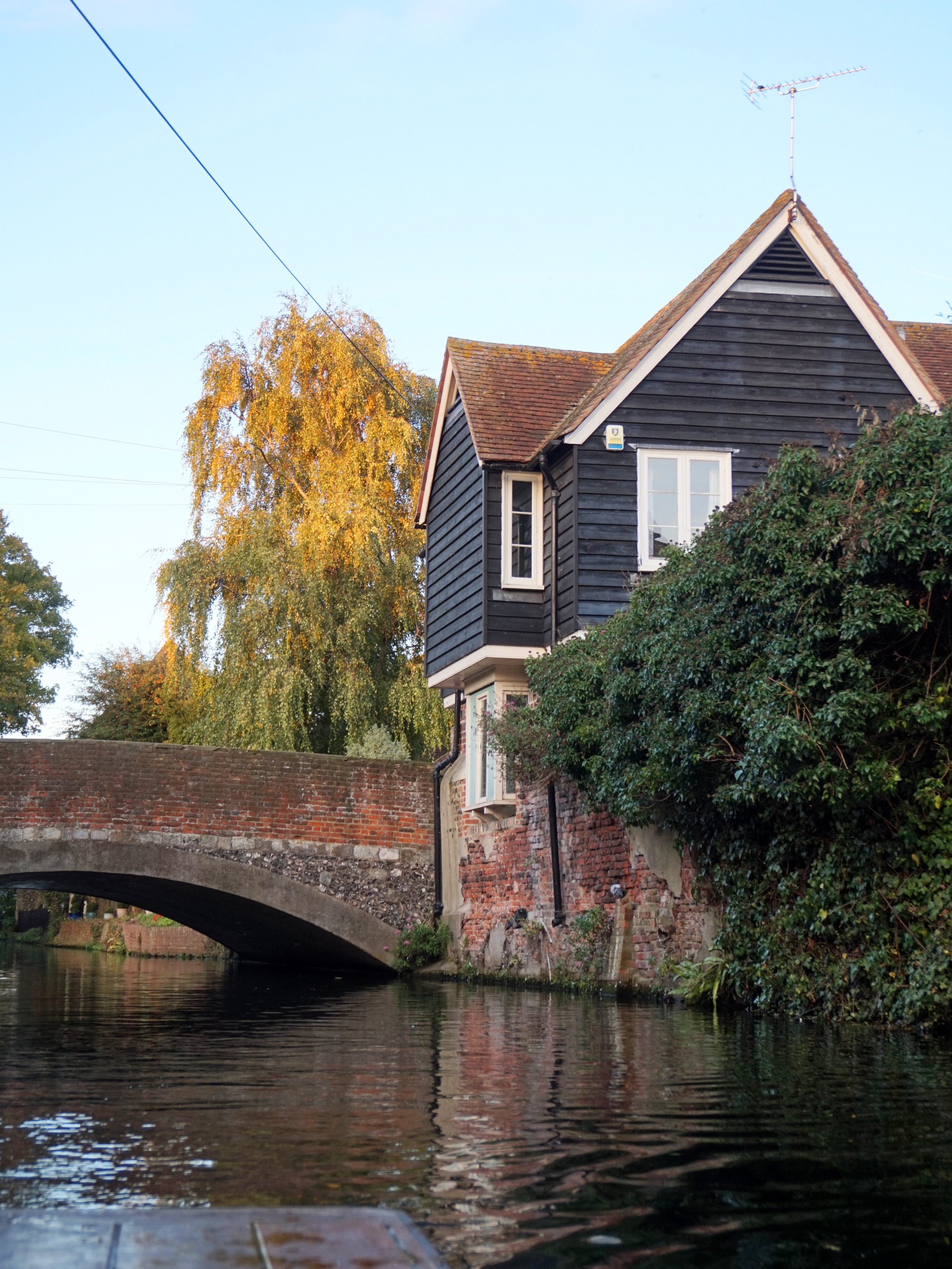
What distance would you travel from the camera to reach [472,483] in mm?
17859

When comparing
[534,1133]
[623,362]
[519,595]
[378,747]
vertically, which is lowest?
[534,1133]

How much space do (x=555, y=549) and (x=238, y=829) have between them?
6.29 metres

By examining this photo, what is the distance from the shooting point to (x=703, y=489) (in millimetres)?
16250

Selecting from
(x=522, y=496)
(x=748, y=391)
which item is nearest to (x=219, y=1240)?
(x=748, y=391)

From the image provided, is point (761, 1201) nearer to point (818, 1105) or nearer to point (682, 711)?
point (818, 1105)

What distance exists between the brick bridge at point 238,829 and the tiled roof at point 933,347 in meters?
8.97

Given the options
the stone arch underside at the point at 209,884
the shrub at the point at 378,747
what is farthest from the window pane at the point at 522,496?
the stone arch underside at the point at 209,884

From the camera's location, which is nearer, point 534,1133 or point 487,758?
point 534,1133

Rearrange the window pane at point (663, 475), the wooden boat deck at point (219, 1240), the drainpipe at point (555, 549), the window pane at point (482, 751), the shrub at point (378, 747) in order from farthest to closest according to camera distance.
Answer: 1. the shrub at point (378, 747)
2. the window pane at point (482, 751)
3. the drainpipe at point (555, 549)
4. the window pane at point (663, 475)
5. the wooden boat deck at point (219, 1240)

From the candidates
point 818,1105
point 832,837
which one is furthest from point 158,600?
point 818,1105

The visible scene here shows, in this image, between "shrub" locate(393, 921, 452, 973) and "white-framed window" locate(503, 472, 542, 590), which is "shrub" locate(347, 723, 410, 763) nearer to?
"shrub" locate(393, 921, 452, 973)

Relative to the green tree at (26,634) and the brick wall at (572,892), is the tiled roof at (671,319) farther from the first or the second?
the green tree at (26,634)

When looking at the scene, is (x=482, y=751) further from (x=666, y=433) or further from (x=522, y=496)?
(x=666, y=433)

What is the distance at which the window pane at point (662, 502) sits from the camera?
16.0m
